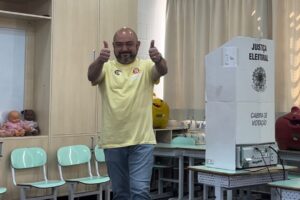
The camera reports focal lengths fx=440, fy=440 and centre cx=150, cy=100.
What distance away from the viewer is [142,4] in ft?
21.8

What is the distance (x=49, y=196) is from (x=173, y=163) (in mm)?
1956

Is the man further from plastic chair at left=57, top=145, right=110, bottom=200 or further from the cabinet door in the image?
the cabinet door

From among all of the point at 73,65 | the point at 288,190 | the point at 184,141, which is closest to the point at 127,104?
the point at 288,190

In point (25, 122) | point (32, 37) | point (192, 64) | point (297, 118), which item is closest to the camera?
point (297, 118)

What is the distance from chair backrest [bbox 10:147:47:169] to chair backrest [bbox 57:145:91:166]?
0.21 m

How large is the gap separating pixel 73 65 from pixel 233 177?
2669 millimetres

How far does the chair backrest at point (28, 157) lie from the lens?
4.46 metres

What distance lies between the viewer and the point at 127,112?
105 inches

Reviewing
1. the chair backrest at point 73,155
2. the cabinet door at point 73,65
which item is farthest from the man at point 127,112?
the cabinet door at point 73,65

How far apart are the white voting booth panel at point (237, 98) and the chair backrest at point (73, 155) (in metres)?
2.02

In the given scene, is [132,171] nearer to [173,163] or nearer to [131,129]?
[131,129]

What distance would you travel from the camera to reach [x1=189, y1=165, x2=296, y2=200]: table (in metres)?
3.09

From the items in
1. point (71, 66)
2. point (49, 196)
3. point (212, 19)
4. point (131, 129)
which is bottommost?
point (49, 196)

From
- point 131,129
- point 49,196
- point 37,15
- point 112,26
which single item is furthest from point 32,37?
point 131,129
